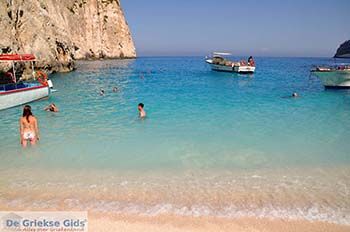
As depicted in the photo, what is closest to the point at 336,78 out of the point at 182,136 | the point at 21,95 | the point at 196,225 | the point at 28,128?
the point at 182,136

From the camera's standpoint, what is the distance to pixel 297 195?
590 cm

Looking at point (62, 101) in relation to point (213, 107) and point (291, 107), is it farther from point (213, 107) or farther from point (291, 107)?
point (291, 107)

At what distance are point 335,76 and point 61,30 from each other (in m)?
36.4

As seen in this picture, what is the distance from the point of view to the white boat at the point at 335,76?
2467 cm

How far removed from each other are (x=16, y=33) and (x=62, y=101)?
15434 mm

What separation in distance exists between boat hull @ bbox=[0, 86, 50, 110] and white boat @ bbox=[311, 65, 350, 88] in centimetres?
2276

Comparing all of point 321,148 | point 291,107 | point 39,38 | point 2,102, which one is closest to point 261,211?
point 321,148

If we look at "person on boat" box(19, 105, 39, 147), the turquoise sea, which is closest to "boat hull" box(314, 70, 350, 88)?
the turquoise sea

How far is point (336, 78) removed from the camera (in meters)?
25.1

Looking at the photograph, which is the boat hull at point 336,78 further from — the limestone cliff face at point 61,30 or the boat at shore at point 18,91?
the limestone cliff face at point 61,30

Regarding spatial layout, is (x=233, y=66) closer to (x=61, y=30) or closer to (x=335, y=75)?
(x=335, y=75)

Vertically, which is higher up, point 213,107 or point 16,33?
point 16,33

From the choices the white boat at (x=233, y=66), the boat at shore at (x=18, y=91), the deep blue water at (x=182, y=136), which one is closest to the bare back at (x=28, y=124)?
the deep blue water at (x=182, y=136)

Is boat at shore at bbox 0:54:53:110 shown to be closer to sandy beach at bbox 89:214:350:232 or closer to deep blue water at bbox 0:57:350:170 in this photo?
deep blue water at bbox 0:57:350:170
